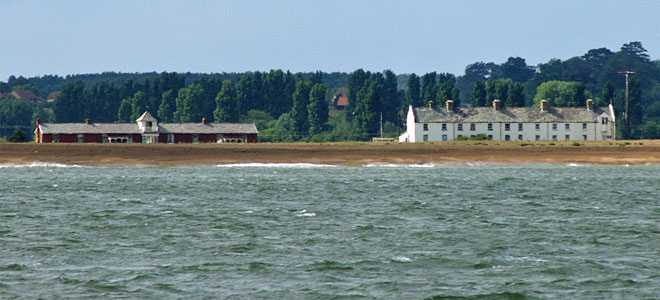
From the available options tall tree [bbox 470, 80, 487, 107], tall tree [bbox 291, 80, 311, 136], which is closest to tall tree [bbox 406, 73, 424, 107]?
tall tree [bbox 470, 80, 487, 107]

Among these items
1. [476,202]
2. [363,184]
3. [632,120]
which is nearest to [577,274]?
[476,202]

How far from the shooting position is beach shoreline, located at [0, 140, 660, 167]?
3420 inches

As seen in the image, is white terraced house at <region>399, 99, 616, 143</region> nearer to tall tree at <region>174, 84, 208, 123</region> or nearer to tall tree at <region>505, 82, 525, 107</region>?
tall tree at <region>505, 82, 525, 107</region>

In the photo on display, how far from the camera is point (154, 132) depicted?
130625 mm

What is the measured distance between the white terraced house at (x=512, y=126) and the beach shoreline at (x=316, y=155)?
118ft

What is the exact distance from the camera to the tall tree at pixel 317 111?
162 meters

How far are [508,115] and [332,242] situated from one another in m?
109

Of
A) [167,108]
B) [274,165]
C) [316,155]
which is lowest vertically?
[274,165]

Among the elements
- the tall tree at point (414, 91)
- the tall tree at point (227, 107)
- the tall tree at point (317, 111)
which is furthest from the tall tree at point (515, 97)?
the tall tree at point (227, 107)

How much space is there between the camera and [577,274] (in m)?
21.7

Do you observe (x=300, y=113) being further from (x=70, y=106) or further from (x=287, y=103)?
(x=70, y=106)

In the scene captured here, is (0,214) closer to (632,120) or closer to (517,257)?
(517,257)

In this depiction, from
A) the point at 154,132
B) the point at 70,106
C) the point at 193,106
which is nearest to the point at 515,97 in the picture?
the point at 193,106

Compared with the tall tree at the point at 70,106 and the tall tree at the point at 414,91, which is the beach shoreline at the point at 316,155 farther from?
the tall tree at the point at 414,91
